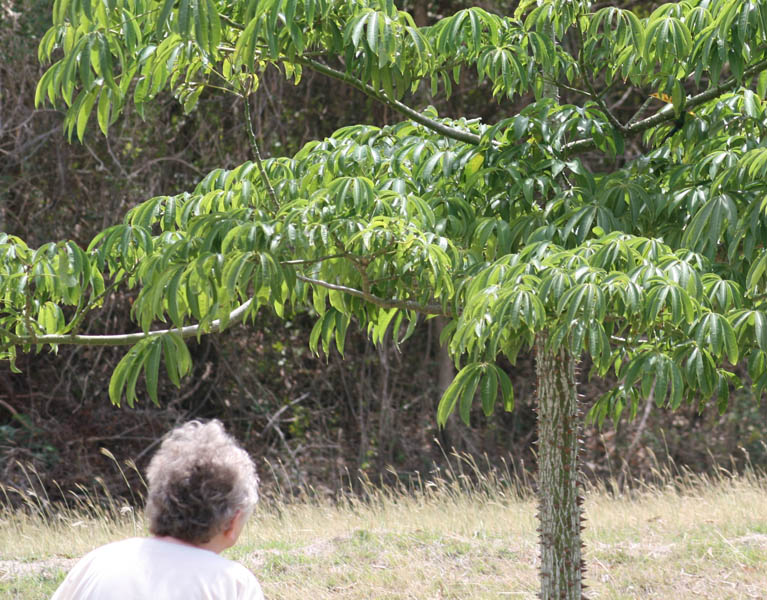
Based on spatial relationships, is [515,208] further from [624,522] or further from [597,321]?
[624,522]

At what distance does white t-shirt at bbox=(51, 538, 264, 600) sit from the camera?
58.9 inches

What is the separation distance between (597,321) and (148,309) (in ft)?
3.77

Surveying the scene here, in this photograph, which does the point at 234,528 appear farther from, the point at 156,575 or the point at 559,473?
the point at 559,473

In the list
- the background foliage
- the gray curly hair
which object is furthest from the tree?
the background foliage

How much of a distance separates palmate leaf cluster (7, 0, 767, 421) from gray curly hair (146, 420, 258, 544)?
0.61m

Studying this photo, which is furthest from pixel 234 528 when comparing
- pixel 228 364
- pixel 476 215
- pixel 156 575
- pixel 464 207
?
pixel 228 364

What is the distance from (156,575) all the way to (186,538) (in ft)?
0.32

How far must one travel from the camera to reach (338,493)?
30.7 feet

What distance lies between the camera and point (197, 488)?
160 centimetres

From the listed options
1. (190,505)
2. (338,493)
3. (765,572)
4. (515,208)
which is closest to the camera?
(190,505)

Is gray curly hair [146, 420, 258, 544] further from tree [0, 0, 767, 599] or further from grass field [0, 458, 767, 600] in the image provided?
grass field [0, 458, 767, 600]

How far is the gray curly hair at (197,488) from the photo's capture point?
1.59 metres

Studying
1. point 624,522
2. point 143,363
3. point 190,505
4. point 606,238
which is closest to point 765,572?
point 624,522

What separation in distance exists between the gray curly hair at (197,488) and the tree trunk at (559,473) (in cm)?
185
